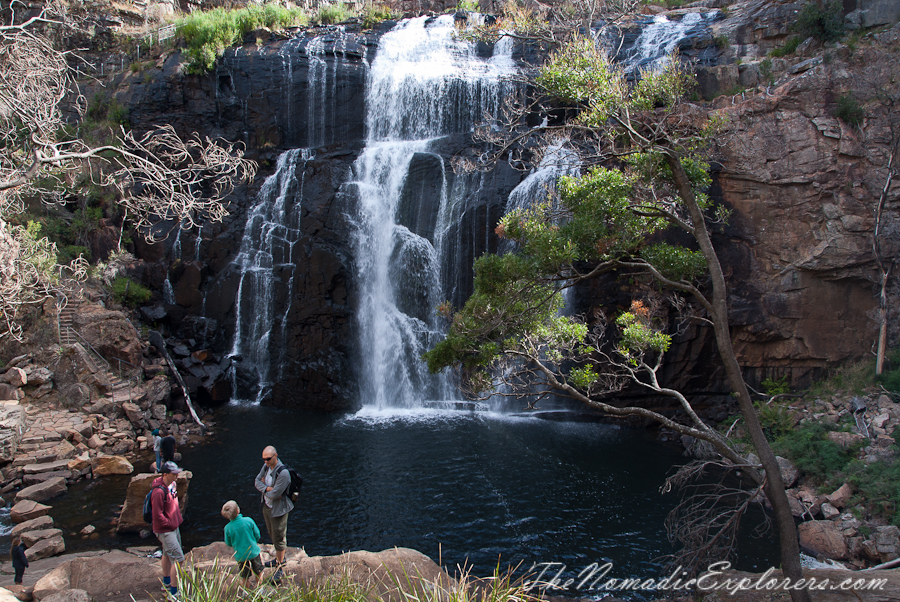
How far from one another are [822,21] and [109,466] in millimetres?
24841

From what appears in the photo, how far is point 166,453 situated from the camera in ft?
28.1

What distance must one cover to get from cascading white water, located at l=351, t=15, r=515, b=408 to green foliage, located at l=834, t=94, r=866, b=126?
11023 millimetres

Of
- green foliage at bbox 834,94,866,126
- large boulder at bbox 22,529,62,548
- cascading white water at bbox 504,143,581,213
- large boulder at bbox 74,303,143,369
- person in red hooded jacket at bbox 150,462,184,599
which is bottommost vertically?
large boulder at bbox 22,529,62,548

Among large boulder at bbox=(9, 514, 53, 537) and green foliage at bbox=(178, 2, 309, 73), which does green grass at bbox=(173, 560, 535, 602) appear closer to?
large boulder at bbox=(9, 514, 53, 537)

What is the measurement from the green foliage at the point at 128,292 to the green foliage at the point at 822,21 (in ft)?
83.0

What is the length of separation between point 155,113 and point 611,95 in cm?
2477

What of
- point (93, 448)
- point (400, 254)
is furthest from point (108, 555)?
point (400, 254)

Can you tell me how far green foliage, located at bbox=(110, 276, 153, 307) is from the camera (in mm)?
21278

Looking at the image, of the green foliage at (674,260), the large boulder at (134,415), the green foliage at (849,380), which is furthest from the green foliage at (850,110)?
the large boulder at (134,415)

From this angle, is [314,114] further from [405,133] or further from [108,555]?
[108,555]

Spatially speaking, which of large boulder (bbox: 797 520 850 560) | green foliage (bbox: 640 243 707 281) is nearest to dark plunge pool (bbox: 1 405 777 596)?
large boulder (bbox: 797 520 850 560)

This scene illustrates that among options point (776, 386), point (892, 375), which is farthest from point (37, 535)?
point (892, 375)

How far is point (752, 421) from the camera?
7730 millimetres

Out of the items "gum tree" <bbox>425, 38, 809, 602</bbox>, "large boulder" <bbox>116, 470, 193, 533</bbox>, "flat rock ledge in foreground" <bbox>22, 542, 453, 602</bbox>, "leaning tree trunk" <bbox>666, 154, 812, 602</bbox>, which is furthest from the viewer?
"large boulder" <bbox>116, 470, 193, 533</bbox>
